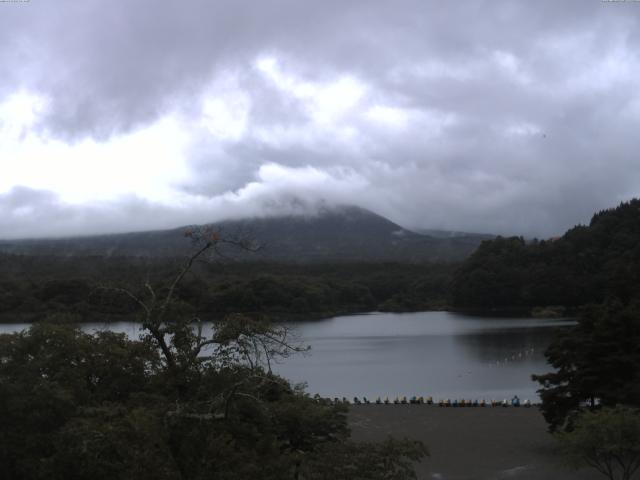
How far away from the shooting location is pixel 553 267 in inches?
3054

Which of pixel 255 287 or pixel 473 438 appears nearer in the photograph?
pixel 473 438

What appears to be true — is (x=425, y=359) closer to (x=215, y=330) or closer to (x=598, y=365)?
(x=598, y=365)

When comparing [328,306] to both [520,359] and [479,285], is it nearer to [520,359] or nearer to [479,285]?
[479,285]

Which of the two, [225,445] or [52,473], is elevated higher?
[225,445]

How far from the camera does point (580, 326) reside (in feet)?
61.8

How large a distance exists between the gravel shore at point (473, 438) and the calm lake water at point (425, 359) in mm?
4278

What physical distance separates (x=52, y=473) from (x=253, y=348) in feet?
9.96

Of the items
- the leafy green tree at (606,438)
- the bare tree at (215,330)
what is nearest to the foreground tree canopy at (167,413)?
the bare tree at (215,330)

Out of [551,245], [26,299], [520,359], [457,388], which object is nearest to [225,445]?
[457,388]

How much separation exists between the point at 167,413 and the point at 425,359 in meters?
36.0

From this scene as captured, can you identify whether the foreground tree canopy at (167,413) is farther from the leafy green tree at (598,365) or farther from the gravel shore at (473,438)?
the leafy green tree at (598,365)

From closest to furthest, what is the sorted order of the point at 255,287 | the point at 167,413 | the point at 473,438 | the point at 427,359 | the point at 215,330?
1. the point at 167,413
2. the point at 215,330
3. the point at 473,438
4. the point at 427,359
5. the point at 255,287

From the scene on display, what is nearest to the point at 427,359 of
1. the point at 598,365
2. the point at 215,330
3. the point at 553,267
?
the point at 598,365

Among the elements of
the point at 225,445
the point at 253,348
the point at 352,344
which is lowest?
the point at 352,344
